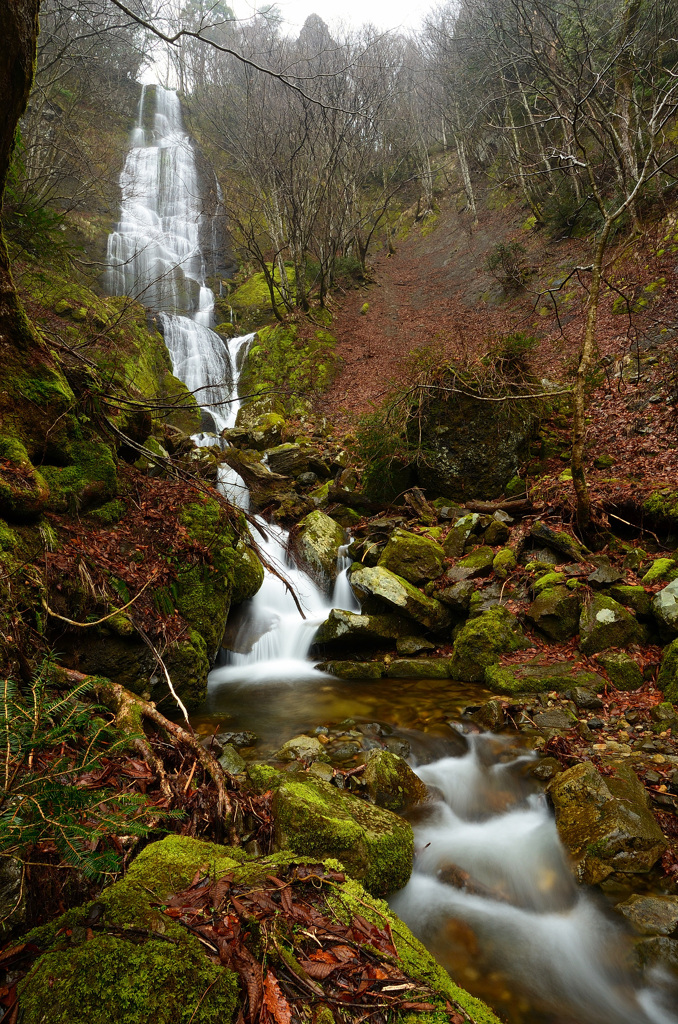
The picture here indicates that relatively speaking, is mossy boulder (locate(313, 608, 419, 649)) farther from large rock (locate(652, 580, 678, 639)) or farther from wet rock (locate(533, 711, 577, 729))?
large rock (locate(652, 580, 678, 639))

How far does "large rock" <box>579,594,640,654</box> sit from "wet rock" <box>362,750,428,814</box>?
8.72 feet

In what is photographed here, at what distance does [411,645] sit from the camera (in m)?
6.46

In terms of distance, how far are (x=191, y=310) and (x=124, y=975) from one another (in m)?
21.5

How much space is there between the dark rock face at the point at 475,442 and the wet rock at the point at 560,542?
207 centimetres

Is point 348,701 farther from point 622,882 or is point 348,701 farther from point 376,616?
point 622,882

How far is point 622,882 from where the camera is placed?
9.40ft

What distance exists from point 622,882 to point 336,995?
8.44 ft

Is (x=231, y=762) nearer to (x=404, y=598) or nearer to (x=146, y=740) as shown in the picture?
(x=146, y=740)

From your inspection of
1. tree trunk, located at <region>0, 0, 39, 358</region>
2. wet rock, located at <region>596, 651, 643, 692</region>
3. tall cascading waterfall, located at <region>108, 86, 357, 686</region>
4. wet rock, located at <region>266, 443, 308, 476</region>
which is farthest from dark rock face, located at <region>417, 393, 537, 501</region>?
tree trunk, located at <region>0, 0, 39, 358</region>

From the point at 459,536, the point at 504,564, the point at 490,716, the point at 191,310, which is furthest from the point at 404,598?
the point at 191,310

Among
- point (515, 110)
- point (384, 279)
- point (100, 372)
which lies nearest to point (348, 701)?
point (100, 372)

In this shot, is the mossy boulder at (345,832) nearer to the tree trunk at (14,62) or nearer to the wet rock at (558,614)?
the wet rock at (558,614)

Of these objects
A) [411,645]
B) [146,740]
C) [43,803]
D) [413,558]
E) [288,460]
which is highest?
[43,803]

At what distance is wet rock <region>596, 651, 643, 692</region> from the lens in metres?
4.74
